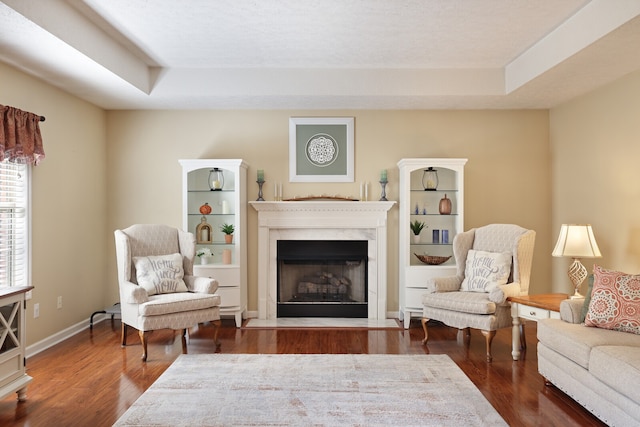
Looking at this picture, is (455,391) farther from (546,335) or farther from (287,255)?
(287,255)

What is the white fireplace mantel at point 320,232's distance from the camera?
568cm

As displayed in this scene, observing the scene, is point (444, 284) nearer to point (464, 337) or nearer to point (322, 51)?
point (464, 337)

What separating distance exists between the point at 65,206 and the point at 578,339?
4583mm

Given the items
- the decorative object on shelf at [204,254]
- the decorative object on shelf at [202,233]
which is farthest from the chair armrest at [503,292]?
the decorative object on shelf at [202,233]

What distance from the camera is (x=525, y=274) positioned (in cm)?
466

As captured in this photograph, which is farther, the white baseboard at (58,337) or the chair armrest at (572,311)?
the white baseboard at (58,337)

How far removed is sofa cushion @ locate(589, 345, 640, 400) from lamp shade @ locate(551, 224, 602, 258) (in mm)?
1465

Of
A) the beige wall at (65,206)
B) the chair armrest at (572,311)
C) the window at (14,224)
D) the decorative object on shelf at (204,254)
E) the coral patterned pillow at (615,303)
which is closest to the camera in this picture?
the coral patterned pillow at (615,303)

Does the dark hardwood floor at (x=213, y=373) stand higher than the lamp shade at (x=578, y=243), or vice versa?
the lamp shade at (x=578, y=243)

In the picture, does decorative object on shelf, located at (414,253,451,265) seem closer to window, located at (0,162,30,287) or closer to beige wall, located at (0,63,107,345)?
beige wall, located at (0,63,107,345)

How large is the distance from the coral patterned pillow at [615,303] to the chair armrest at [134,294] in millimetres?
3410

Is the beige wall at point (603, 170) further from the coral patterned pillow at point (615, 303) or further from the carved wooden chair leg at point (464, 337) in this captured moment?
the carved wooden chair leg at point (464, 337)

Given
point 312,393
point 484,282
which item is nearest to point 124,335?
point 312,393

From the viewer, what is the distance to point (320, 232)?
18.8 ft
